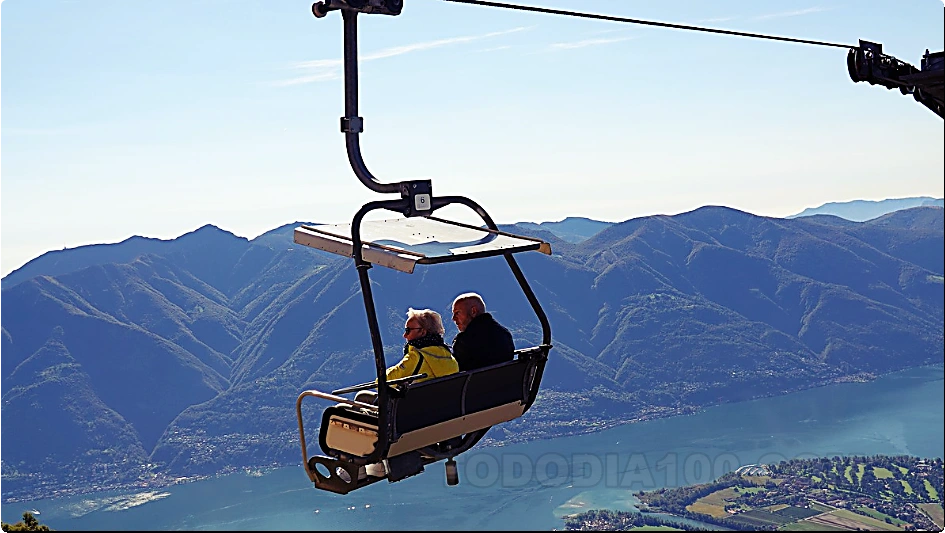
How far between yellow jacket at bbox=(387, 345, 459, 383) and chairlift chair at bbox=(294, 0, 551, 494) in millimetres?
136

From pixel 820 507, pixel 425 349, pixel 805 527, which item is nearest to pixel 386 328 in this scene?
pixel 820 507

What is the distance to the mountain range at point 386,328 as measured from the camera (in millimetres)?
101812

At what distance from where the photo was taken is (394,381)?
158 inches

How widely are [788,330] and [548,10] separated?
146 metres

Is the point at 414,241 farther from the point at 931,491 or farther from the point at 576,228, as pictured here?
the point at 576,228

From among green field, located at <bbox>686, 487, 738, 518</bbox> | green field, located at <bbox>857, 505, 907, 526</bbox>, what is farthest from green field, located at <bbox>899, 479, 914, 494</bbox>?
green field, located at <bbox>686, 487, 738, 518</bbox>

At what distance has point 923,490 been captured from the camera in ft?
242

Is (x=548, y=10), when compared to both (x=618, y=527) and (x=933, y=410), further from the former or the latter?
(x=933, y=410)

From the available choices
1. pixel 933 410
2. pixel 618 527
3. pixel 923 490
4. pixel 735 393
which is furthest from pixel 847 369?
pixel 618 527

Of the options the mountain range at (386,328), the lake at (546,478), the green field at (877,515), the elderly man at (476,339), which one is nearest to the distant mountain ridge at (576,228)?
the mountain range at (386,328)

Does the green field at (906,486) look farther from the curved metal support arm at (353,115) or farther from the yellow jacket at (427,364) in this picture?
the curved metal support arm at (353,115)

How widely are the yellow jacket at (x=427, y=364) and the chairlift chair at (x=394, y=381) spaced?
14 centimetres

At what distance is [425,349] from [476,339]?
28 cm

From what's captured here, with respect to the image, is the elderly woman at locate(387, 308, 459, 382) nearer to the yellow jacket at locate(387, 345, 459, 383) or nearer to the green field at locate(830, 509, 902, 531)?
the yellow jacket at locate(387, 345, 459, 383)
